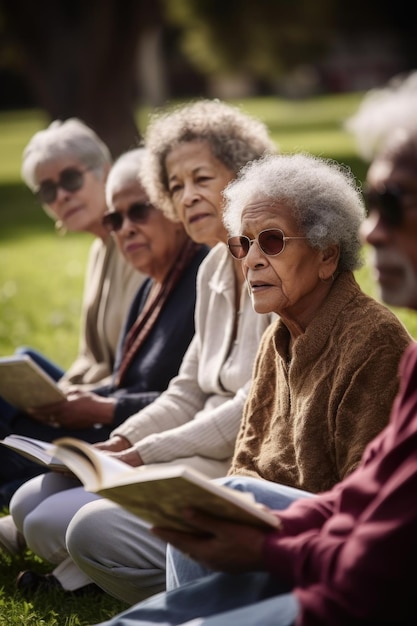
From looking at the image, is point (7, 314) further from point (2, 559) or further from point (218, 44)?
point (218, 44)

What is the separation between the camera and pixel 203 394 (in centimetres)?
489

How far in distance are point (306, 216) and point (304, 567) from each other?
4.56 feet

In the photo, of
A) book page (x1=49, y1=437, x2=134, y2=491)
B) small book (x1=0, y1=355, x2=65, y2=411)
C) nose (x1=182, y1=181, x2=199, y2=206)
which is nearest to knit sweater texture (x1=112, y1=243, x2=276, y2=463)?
nose (x1=182, y1=181, x2=199, y2=206)

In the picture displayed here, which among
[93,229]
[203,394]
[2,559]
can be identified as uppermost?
[93,229]

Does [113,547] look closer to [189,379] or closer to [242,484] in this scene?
[242,484]

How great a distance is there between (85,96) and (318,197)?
2170 centimetres

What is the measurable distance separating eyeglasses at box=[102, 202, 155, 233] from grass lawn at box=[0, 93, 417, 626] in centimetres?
73

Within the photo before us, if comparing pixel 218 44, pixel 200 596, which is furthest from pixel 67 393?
pixel 218 44

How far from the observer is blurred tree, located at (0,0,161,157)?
24312 mm

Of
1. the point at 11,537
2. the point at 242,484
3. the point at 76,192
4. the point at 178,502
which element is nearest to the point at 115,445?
the point at 11,537

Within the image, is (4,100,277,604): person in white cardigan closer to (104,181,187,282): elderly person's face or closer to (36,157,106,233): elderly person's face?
(104,181,187,282): elderly person's face

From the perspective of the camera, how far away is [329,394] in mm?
3441

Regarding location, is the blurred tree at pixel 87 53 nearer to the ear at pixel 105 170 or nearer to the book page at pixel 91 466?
the ear at pixel 105 170

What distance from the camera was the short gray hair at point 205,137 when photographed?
16.3 feet
